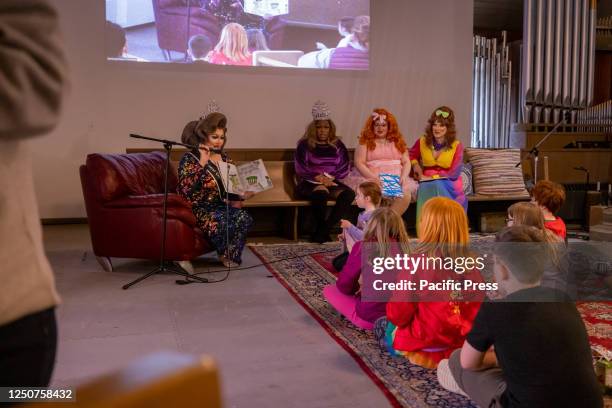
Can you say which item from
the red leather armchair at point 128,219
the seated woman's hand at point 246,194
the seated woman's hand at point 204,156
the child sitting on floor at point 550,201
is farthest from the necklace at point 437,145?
the red leather armchair at point 128,219

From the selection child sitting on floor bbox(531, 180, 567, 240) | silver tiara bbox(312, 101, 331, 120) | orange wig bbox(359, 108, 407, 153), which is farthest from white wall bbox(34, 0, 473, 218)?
child sitting on floor bbox(531, 180, 567, 240)

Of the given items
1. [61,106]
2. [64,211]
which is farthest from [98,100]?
[61,106]

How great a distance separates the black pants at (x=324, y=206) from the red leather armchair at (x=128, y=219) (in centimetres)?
162

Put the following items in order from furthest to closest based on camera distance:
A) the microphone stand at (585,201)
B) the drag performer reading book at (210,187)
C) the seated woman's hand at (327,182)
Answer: the microphone stand at (585,201) < the seated woman's hand at (327,182) < the drag performer reading book at (210,187)

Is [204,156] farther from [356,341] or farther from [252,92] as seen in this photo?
[252,92]

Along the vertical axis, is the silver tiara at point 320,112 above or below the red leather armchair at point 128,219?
above

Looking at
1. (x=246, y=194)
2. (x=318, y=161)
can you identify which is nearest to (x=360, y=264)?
(x=246, y=194)

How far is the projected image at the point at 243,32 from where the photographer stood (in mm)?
6969

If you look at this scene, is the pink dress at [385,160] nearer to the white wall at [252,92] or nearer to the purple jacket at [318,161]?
the purple jacket at [318,161]

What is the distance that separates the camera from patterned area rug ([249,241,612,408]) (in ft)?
7.91

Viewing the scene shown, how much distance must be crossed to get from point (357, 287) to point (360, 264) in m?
0.24

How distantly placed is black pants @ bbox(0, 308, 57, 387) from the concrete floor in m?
1.39

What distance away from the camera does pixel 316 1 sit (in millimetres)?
7520

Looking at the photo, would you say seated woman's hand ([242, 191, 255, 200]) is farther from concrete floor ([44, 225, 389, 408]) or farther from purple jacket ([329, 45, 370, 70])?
purple jacket ([329, 45, 370, 70])
